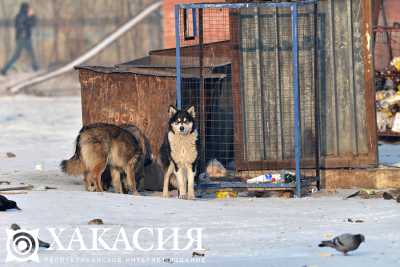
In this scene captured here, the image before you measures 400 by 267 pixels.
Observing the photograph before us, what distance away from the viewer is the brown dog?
12125 millimetres

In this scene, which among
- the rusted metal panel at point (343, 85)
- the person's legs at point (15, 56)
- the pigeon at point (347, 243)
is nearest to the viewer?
the pigeon at point (347, 243)

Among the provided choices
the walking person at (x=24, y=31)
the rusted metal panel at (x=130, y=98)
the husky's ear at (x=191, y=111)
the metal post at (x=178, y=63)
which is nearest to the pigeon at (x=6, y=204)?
the husky's ear at (x=191, y=111)

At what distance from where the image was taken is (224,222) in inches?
380

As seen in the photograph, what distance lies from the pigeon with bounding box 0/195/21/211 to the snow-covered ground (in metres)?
0.12

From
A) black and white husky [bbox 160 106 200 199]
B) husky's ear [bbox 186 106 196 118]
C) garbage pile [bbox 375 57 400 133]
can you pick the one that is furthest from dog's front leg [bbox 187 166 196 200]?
garbage pile [bbox 375 57 400 133]

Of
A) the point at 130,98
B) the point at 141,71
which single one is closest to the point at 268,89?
the point at 141,71

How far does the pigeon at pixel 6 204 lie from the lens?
32.1 feet

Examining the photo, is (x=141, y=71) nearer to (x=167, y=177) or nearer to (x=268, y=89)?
(x=167, y=177)

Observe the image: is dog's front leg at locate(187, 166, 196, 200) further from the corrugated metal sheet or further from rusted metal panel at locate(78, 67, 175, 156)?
the corrugated metal sheet

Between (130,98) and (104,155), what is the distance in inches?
29.9

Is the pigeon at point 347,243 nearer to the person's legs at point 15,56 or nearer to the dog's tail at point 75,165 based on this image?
the dog's tail at point 75,165

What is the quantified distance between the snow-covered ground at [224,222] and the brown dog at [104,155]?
247mm

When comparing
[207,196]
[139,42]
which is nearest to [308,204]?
[207,196]

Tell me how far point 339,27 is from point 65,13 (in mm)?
20602
